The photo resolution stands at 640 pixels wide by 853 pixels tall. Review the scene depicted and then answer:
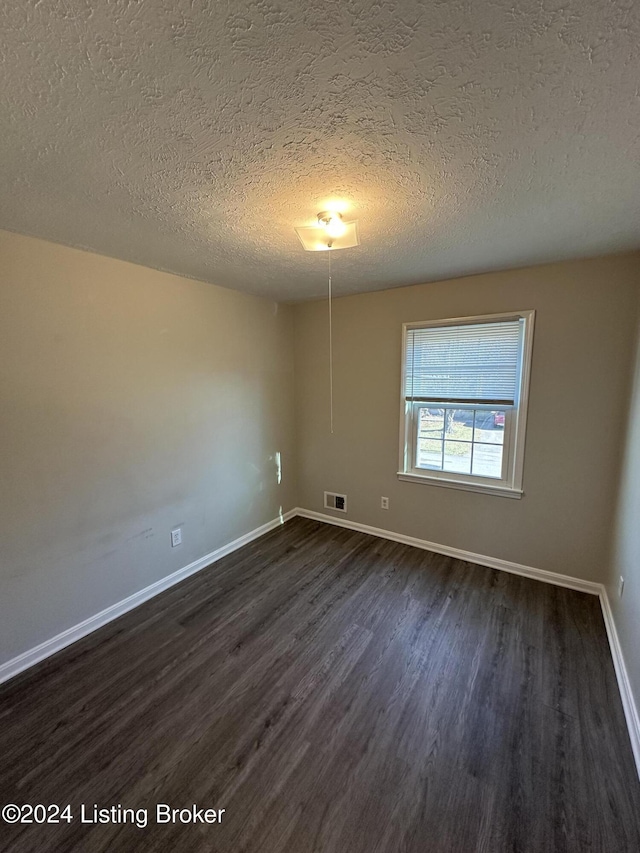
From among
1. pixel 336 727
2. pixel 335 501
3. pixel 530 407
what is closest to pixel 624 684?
pixel 336 727

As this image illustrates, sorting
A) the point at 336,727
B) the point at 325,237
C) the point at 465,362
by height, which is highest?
the point at 325,237

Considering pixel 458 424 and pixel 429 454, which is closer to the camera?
pixel 458 424

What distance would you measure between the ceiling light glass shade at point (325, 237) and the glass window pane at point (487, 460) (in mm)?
1980

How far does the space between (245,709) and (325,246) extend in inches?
91.3

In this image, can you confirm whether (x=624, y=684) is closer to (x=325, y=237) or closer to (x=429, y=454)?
(x=429, y=454)

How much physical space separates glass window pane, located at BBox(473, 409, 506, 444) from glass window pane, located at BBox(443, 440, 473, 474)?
0.40 feet

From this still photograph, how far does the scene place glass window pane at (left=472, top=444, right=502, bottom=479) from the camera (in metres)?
2.83

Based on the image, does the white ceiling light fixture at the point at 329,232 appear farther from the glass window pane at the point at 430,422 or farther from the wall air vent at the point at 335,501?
the wall air vent at the point at 335,501

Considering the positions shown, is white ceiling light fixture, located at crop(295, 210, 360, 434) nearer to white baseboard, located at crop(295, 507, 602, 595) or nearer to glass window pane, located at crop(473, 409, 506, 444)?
glass window pane, located at crop(473, 409, 506, 444)

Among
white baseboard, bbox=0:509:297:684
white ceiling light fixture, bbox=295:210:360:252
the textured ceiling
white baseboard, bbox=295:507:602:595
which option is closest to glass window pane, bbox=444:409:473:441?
white baseboard, bbox=295:507:602:595

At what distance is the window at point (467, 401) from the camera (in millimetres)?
2672

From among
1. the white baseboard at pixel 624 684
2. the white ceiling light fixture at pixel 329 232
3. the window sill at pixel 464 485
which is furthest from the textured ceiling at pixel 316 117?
the white baseboard at pixel 624 684

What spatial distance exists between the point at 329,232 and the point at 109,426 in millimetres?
1784

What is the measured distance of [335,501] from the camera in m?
3.72
